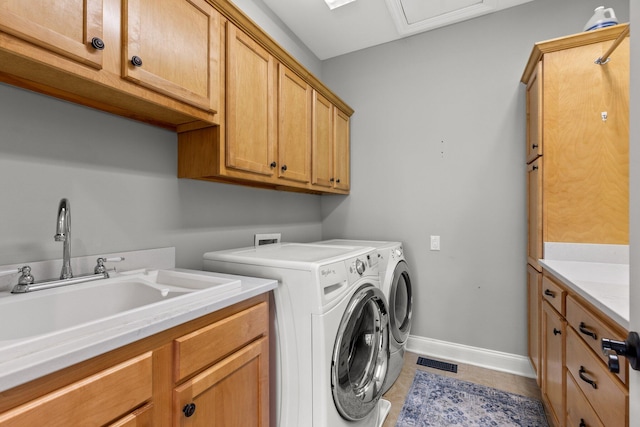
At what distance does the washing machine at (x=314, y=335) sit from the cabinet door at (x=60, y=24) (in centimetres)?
96

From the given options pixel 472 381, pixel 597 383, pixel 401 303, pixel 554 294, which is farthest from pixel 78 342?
pixel 472 381

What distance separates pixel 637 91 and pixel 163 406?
129cm

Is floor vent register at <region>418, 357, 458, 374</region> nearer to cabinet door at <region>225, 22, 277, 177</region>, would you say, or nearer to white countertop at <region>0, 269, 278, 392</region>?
cabinet door at <region>225, 22, 277, 177</region>

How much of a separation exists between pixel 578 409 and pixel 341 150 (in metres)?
2.13

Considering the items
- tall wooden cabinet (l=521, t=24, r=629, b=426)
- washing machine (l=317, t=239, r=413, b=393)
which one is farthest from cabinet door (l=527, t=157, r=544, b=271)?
washing machine (l=317, t=239, r=413, b=393)

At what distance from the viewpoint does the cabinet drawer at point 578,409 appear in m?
1.00

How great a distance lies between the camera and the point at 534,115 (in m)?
1.86

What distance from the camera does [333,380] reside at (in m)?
1.24

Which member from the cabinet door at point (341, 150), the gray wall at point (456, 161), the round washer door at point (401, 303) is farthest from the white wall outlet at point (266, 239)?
the round washer door at point (401, 303)

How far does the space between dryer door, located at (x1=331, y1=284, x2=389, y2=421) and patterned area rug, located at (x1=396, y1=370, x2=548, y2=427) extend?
1.23 ft

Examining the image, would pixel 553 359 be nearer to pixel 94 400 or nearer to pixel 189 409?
pixel 189 409

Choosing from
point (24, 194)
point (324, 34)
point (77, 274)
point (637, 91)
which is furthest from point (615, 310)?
point (324, 34)

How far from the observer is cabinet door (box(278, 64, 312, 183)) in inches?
71.6

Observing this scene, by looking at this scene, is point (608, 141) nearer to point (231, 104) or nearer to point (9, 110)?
point (231, 104)
